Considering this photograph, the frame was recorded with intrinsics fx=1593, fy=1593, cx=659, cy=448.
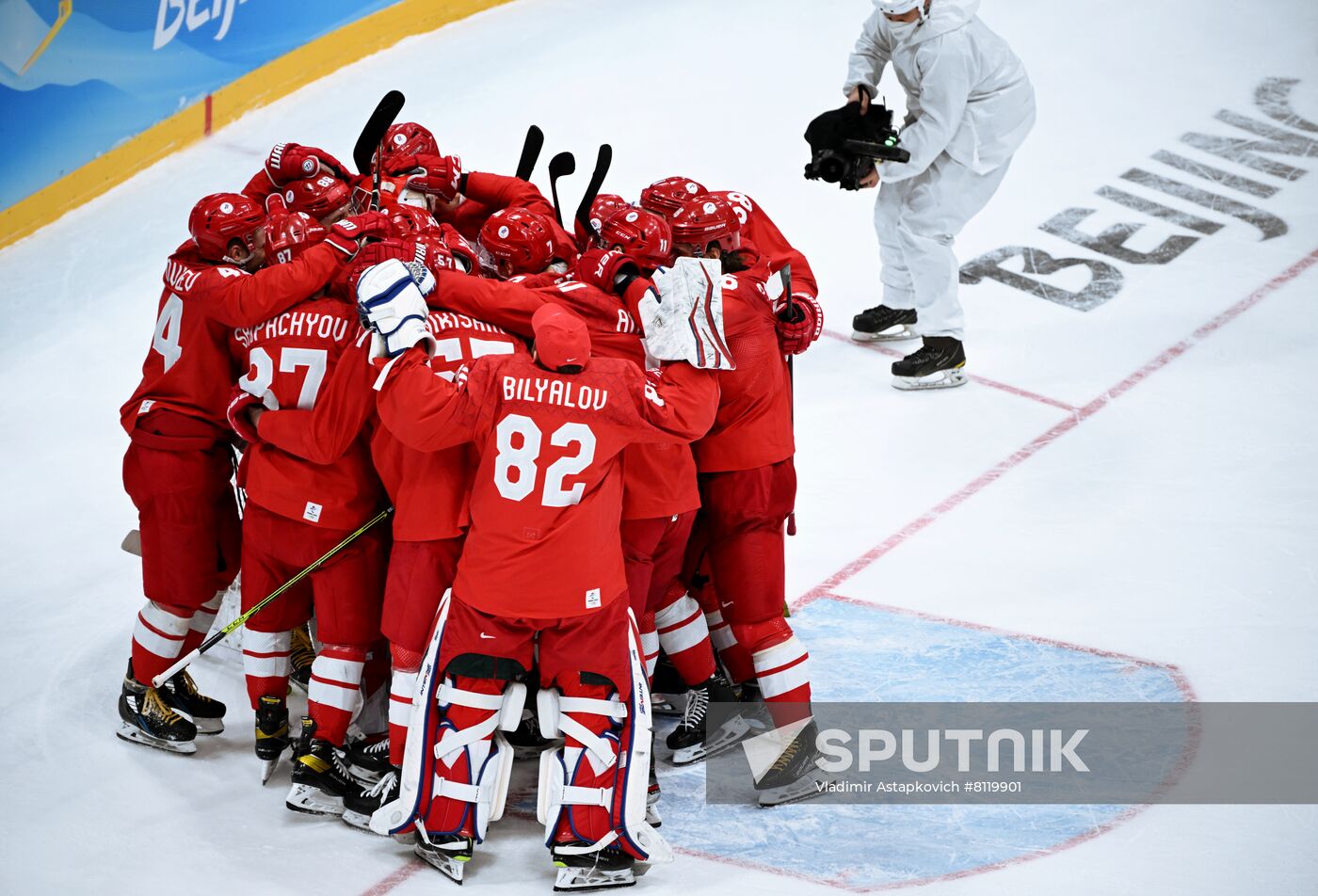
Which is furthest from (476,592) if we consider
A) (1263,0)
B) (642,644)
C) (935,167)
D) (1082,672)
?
(1263,0)

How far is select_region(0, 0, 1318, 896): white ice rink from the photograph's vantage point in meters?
3.70

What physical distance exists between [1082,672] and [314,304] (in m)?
2.30

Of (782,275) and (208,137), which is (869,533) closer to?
(782,275)

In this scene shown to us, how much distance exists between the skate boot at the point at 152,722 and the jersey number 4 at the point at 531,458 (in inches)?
48.9

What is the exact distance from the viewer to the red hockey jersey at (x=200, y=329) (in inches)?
150

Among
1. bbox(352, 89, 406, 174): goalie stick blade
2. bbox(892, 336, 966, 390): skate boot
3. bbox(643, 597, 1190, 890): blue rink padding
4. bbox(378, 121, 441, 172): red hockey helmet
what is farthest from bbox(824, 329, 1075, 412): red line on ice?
bbox(352, 89, 406, 174): goalie stick blade

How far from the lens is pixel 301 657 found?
441 cm

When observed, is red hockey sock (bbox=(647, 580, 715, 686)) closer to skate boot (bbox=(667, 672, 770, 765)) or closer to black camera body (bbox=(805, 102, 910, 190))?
skate boot (bbox=(667, 672, 770, 765))

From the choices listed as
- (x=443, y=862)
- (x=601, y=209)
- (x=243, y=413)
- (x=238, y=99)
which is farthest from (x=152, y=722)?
(x=238, y=99)

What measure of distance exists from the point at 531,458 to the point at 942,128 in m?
3.11

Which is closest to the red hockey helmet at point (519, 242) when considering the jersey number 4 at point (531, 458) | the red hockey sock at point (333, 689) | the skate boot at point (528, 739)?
the jersey number 4 at point (531, 458)

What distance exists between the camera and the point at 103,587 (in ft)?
15.9

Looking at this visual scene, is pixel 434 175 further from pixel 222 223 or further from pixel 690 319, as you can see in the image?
pixel 690 319

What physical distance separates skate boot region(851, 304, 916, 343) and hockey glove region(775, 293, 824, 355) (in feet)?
7.85
